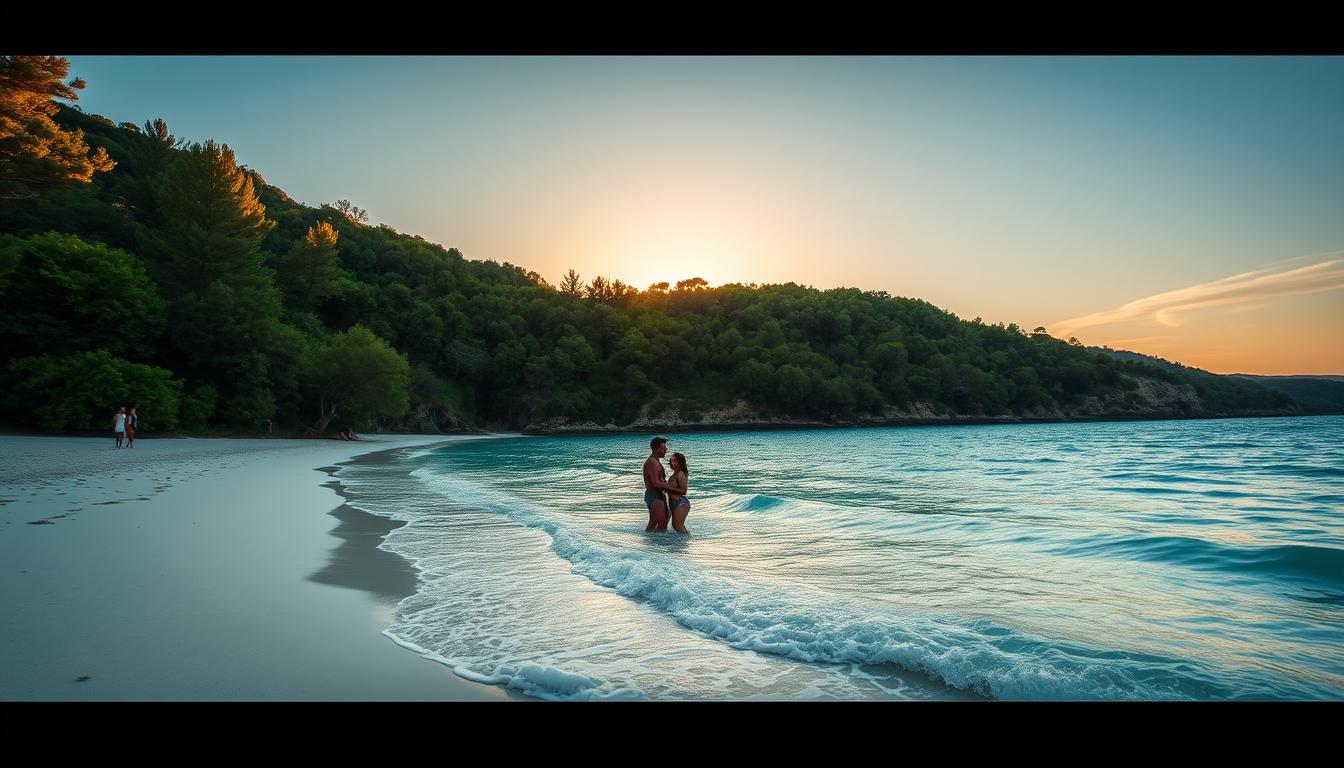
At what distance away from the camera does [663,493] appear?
11.2 meters

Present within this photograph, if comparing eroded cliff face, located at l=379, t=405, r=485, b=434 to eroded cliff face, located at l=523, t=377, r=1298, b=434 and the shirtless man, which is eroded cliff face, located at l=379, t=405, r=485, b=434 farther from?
the shirtless man

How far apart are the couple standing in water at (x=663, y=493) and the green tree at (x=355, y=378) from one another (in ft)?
152

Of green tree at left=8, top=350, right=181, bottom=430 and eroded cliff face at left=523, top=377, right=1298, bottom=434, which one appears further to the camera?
eroded cliff face at left=523, top=377, right=1298, bottom=434

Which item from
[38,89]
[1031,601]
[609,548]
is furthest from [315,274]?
[1031,601]

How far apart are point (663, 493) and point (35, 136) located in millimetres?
18710

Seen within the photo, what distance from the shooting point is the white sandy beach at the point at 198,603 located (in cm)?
396

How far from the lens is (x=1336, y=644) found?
553 cm

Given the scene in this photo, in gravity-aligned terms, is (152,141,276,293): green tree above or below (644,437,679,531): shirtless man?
above

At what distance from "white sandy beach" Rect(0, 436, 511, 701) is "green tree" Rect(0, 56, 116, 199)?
9280 mm

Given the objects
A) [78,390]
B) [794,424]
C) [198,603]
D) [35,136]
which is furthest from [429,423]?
[198,603]

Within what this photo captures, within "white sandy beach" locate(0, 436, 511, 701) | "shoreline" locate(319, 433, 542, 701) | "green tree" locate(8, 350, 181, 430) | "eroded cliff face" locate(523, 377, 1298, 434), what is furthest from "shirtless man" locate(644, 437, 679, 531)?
"eroded cliff face" locate(523, 377, 1298, 434)

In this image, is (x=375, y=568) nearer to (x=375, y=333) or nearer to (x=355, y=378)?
(x=355, y=378)

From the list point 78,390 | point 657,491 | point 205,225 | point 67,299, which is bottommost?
point 657,491

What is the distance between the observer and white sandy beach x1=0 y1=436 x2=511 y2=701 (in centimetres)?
396
